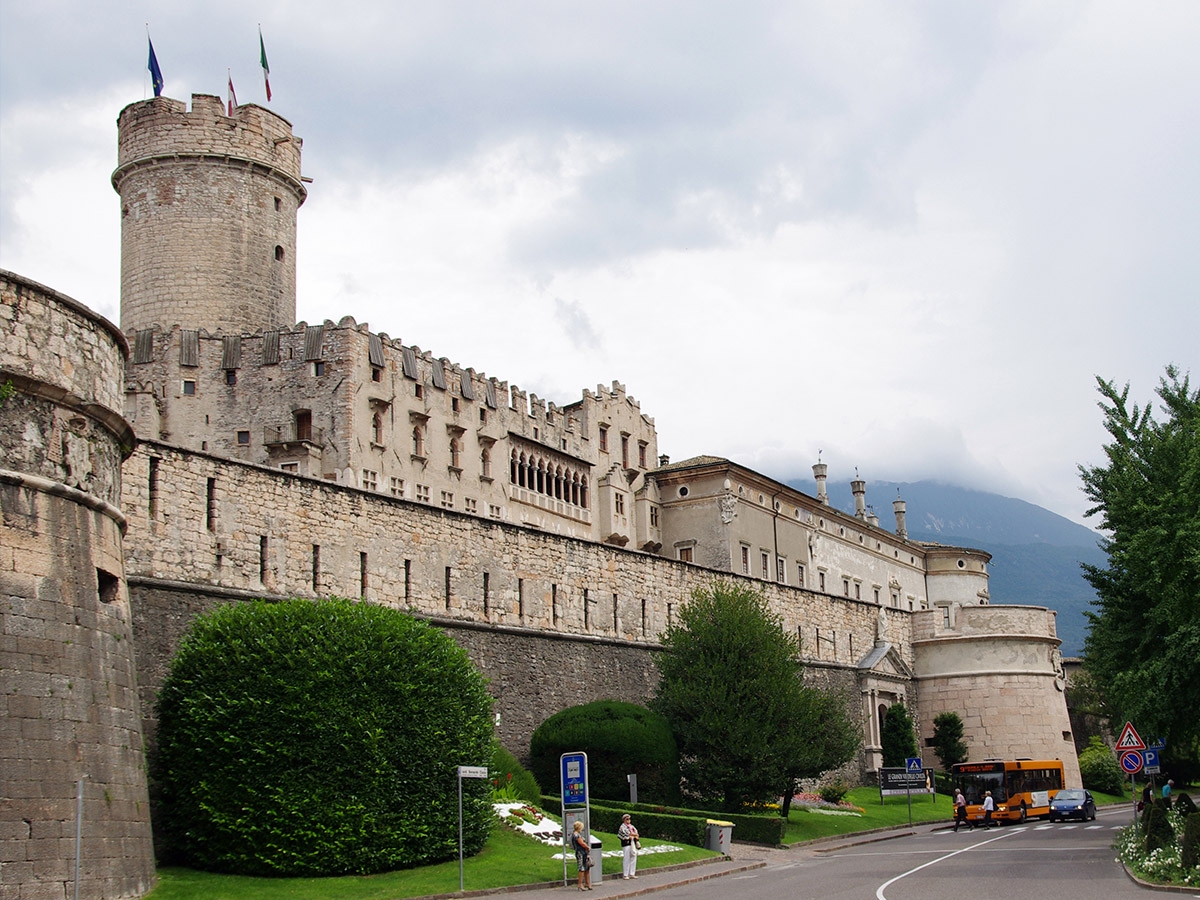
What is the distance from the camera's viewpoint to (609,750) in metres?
35.2

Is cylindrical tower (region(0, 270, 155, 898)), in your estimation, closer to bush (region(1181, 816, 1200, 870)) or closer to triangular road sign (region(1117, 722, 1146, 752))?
bush (region(1181, 816, 1200, 870))

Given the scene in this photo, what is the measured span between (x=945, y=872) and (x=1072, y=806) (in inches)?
875

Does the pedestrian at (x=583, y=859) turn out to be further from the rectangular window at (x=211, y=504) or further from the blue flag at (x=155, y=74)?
the blue flag at (x=155, y=74)

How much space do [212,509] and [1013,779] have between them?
1192 inches

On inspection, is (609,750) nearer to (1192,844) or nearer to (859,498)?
(1192,844)

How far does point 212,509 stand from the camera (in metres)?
28.2

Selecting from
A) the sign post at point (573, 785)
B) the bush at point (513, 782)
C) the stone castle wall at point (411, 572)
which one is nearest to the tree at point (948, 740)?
the stone castle wall at point (411, 572)

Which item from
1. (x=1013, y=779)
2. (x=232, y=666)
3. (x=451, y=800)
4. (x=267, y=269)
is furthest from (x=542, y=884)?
(x=267, y=269)

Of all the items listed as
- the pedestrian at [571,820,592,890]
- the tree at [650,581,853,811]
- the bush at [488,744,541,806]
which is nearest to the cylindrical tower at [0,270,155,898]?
the pedestrian at [571,820,592,890]

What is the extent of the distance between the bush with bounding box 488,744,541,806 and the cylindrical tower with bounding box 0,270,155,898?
1115cm

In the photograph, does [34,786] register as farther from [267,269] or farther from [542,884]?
[267,269]

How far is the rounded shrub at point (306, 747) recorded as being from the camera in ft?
76.0

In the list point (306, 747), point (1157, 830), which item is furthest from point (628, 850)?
point (1157, 830)

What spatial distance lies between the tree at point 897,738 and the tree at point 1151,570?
987 inches
